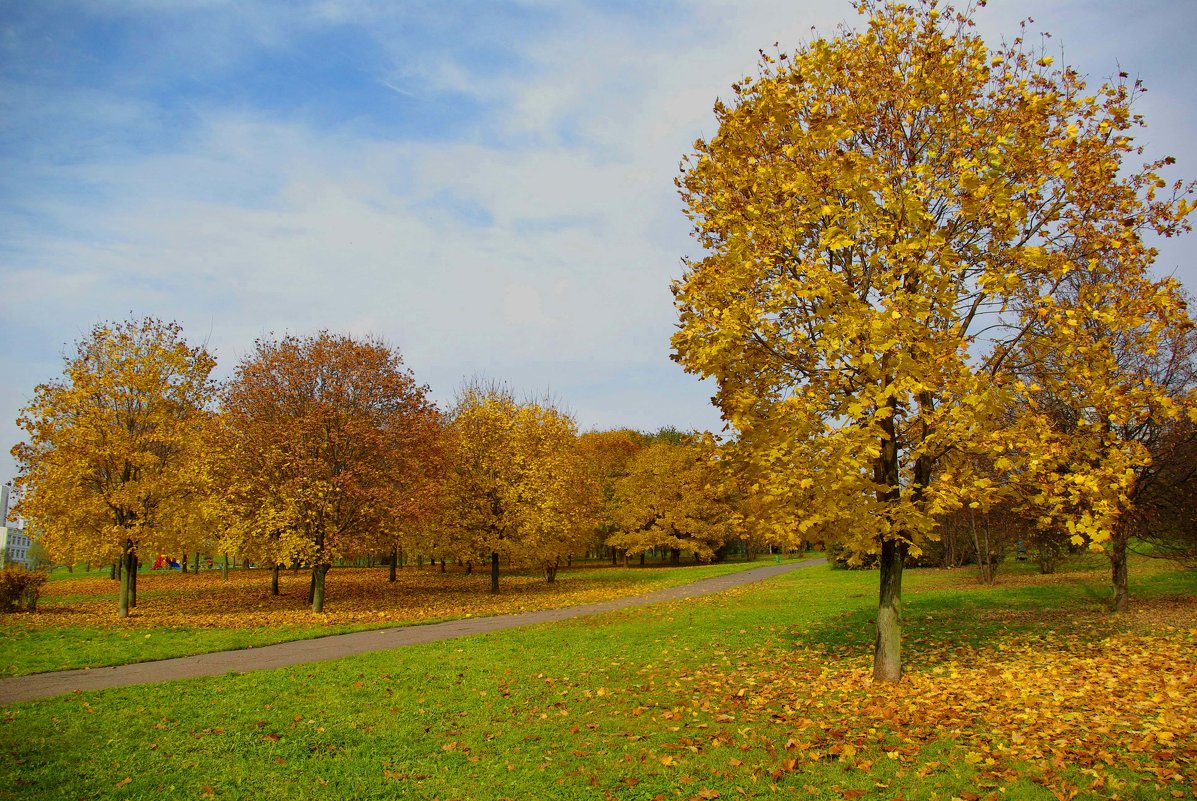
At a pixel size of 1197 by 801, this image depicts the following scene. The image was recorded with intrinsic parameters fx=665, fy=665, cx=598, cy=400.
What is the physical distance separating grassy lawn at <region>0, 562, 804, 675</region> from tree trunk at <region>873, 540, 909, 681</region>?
12.0 m

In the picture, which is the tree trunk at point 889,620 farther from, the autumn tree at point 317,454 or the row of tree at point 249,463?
the autumn tree at point 317,454

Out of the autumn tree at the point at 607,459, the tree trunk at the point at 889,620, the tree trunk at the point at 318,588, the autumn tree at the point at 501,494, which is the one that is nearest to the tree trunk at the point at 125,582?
the tree trunk at the point at 318,588

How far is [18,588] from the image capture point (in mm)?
18781

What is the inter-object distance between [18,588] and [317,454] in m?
8.58

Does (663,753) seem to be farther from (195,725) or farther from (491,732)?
(195,725)

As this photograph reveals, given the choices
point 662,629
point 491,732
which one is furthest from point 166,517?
point 491,732

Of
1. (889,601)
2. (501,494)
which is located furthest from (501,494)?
(889,601)

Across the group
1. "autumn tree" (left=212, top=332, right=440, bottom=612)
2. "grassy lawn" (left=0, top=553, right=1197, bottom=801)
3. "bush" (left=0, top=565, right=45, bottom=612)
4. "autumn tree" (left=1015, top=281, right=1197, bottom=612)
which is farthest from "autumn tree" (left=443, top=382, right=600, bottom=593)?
"autumn tree" (left=1015, top=281, right=1197, bottom=612)

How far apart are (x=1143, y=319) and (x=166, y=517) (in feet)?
75.3

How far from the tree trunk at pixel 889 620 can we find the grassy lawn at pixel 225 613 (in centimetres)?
1197

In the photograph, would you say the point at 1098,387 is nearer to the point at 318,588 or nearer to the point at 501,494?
the point at 318,588

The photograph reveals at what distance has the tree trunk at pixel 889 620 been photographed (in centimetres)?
896

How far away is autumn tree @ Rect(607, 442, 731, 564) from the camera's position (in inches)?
1892

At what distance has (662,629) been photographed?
15.0m
